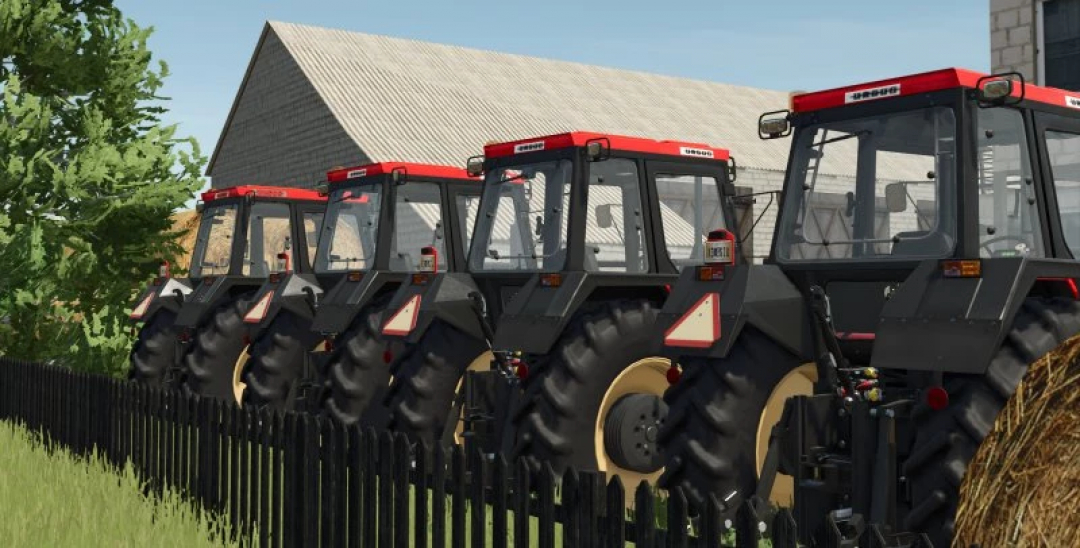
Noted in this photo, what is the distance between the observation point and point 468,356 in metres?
8.52

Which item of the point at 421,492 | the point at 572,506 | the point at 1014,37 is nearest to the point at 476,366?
the point at 421,492

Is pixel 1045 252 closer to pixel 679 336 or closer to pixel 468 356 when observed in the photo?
pixel 679 336

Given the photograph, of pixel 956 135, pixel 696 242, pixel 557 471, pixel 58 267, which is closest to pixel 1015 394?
pixel 956 135

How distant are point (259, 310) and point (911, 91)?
23.7 feet

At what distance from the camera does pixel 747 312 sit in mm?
5770

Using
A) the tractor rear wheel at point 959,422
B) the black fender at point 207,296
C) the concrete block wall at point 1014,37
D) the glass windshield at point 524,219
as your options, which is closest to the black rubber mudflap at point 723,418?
the tractor rear wheel at point 959,422

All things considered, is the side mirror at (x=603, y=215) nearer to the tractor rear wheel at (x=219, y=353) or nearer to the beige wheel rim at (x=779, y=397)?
the beige wheel rim at (x=779, y=397)

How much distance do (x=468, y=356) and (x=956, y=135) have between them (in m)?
4.16

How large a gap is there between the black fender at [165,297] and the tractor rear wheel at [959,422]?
9.20 meters

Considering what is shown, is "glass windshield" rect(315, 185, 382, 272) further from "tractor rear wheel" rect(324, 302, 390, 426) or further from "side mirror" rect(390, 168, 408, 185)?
"tractor rear wheel" rect(324, 302, 390, 426)

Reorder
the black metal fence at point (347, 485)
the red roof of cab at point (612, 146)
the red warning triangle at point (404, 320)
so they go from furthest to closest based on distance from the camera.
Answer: the red warning triangle at point (404, 320) < the red roof of cab at point (612, 146) < the black metal fence at point (347, 485)

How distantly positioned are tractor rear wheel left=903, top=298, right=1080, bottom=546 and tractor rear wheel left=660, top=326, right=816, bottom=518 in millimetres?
1004

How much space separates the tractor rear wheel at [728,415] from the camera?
5.71 meters

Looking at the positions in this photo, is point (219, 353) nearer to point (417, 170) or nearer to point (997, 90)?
point (417, 170)
